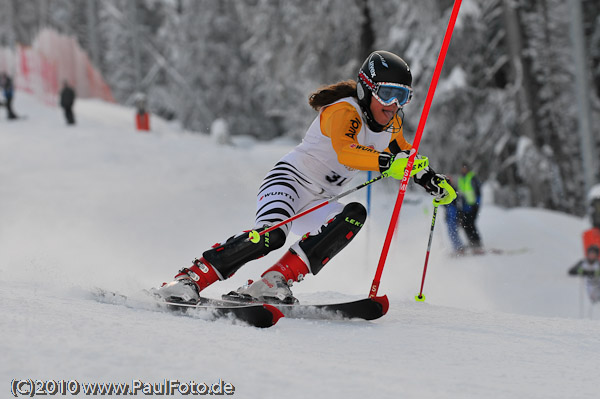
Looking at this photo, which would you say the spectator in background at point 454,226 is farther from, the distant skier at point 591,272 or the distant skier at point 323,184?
the distant skier at point 323,184

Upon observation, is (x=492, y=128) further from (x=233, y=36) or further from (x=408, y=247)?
(x=233, y=36)

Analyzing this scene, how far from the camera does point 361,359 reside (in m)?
2.77

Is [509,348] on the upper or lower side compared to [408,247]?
lower

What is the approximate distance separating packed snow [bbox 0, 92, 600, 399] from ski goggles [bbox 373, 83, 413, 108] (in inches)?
49.5

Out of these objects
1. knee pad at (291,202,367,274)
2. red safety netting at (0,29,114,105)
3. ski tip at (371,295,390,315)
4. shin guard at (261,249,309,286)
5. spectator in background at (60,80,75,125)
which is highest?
red safety netting at (0,29,114,105)

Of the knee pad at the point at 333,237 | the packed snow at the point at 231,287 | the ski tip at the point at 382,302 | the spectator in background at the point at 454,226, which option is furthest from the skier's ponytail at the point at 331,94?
the spectator in background at the point at 454,226

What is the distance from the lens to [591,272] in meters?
8.38

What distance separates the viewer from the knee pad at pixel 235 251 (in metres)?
3.75

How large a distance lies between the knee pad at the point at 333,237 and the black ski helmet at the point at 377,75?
25.2 inches

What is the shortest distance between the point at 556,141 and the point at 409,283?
11.1 metres

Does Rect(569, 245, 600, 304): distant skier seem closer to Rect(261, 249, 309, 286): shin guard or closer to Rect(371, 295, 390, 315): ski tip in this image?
Rect(371, 295, 390, 315): ski tip

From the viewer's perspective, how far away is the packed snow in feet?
7.72

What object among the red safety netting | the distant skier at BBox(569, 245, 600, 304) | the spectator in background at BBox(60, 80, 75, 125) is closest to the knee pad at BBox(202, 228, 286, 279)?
the distant skier at BBox(569, 245, 600, 304)

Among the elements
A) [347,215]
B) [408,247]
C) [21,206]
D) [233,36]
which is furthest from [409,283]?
[233,36]
